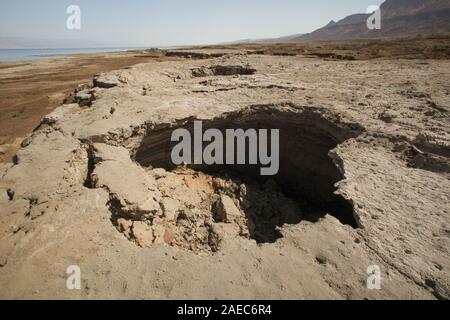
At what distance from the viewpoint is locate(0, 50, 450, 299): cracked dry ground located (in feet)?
11.2

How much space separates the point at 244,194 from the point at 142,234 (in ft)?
11.8

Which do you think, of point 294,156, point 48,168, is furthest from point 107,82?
point 294,156

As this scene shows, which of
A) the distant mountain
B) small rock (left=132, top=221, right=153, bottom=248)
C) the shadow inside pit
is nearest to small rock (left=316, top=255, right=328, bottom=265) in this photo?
small rock (left=132, top=221, right=153, bottom=248)

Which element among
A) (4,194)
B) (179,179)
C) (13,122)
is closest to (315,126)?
(179,179)

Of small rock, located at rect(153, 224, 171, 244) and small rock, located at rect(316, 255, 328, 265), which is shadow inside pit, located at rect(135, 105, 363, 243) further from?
small rock, located at rect(316, 255, 328, 265)

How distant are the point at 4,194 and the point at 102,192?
1.64 metres

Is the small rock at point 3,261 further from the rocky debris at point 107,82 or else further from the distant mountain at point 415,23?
the distant mountain at point 415,23

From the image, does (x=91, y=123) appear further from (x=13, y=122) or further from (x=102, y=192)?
(x=13, y=122)

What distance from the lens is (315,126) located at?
7.31 metres

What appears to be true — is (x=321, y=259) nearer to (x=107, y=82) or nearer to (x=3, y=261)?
(x=3, y=261)

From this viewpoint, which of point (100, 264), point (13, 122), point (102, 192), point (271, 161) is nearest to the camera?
point (100, 264)

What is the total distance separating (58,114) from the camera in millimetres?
8430

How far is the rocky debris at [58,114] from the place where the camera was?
805cm

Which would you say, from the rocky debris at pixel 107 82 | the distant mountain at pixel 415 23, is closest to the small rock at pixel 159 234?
the rocky debris at pixel 107 82
